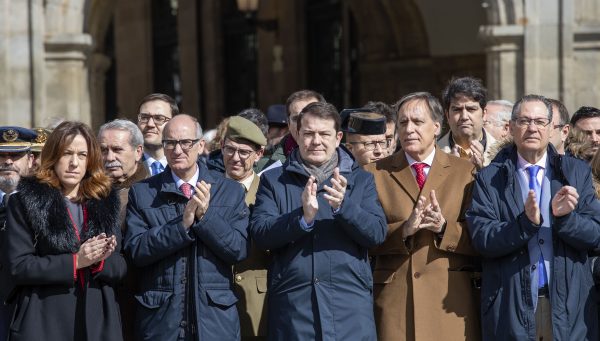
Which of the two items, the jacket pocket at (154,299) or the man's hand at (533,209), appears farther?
the jacket pocket at (154,299)

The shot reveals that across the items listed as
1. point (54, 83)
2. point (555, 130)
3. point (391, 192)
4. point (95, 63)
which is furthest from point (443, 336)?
point (95, 63)

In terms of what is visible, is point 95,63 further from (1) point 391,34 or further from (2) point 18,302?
(2) point 18,302

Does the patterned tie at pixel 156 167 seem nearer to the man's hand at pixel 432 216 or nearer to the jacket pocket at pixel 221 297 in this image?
the jacket pocket at pixel 221 297

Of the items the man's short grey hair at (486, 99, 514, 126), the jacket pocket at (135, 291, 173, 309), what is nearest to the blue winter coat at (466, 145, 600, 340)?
the jacket pocket at (135, 291, 173, 309)

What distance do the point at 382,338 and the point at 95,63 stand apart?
1274 cm

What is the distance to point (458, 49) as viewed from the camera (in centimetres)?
1773

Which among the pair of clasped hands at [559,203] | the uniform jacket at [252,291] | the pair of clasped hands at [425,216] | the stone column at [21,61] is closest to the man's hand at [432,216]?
the pair of clasped hands at [425,216]

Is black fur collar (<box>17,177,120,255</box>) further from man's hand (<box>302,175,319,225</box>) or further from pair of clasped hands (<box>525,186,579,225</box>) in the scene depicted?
pair of clasped hands (<box>525,186,579,225</box>)

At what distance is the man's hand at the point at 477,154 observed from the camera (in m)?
8.05

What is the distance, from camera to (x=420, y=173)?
24.7ft

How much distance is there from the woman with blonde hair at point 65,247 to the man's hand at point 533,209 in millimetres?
2067

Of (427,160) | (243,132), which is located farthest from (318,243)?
A: (243,132)

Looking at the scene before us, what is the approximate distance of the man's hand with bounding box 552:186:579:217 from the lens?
691cm

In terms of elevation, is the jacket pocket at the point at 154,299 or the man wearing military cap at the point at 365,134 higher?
the man wearing military cap at the point at 365,134
